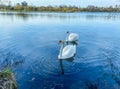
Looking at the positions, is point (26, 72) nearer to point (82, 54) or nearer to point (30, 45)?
point (82, 54)

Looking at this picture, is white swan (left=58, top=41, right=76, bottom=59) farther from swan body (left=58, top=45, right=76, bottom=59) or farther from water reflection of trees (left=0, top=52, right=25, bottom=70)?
water reflection of trees (left=0, top=52, right=25, bottom=70)

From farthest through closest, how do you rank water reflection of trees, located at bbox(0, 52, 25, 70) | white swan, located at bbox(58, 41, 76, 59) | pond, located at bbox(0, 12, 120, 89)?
white swan, located at bbox(58, 41, 76, 59) < water reflection of trees, located at bbox(0, 52, 25, 70) < pond, located at bbox(0, 12, 120, 89)

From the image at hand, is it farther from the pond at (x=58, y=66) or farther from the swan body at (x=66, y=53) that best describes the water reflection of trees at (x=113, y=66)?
the swan body at (x=66, y=53)

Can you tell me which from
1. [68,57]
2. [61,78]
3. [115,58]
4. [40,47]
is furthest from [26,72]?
[115,58]

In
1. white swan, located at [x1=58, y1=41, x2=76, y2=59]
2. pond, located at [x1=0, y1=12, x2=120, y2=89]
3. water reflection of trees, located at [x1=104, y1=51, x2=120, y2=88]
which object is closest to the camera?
pond, located at [x1=0, y1=12, x2=120, y2=89]

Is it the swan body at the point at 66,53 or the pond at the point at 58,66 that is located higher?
the swan body at the point at 66,53

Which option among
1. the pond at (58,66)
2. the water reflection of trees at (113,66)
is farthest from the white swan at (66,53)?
the water reflection of trees at (113,66)

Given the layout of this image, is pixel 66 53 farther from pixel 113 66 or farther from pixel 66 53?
pixel 113 66

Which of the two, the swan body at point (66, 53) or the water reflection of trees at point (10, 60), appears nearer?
the water reflection of trees at point (10, 60)

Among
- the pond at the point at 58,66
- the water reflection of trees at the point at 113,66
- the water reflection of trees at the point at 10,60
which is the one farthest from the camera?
the water reflection of trees at the point at 10,60

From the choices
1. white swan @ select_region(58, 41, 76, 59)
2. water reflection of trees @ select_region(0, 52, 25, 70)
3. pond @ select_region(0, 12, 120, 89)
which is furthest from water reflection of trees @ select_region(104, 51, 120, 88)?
water reflection of trees @ select_region(0, 52, 25, 70)

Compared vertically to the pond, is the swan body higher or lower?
higher

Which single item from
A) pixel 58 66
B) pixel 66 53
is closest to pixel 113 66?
pixel 66 53

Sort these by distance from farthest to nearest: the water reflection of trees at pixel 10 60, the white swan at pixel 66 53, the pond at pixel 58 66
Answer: the white swan at pixel 66 53, the water reflection of trees at pixel 10 60, the pond at pixel 58 66
